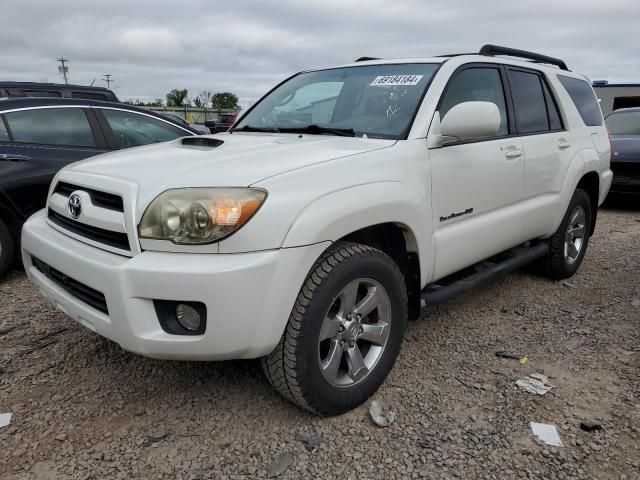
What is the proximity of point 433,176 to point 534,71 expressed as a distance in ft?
6.03

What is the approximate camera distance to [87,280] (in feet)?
7.14

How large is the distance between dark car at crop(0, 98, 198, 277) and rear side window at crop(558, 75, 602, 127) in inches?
156

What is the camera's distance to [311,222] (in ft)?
6.95

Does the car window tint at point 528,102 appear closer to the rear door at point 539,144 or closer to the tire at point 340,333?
the rear door at point 539,144

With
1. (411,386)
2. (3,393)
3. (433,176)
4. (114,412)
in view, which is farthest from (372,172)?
(3,393)

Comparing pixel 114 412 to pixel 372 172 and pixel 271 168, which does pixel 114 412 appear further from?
pixel 372 172

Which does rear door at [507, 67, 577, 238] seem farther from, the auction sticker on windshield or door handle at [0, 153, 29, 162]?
door handle at [0, 153, 29, 162]

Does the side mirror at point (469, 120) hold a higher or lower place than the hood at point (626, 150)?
higher

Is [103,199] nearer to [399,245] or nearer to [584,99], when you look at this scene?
[399,245]

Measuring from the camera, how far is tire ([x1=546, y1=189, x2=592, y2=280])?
14.0 feet

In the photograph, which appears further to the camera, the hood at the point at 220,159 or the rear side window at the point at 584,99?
the rear side window at the point at 584,99

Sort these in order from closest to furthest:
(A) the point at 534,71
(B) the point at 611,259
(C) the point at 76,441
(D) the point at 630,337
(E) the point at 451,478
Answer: (E) the point at 451,478 < (C) the point at 76,441 < (D) the point at 630,337 < (A) the point at 534,71 < (B) the point at 611,259

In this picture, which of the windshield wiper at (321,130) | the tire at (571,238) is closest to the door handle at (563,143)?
the tire at (571,238)

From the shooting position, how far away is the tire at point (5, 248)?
4.36 m
